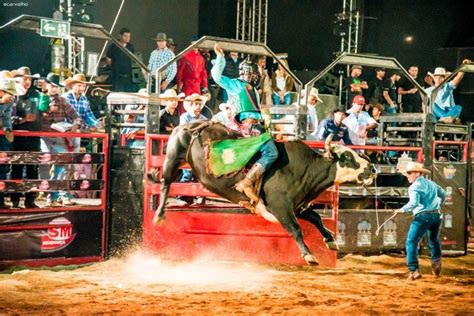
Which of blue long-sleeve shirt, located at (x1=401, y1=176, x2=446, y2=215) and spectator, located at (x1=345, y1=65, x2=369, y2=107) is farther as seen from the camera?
spectator, located at (x1=345, y1=65, x2=369, y2=107)

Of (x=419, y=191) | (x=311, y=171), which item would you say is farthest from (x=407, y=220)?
(x=311, y=171)

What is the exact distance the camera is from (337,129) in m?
12.0

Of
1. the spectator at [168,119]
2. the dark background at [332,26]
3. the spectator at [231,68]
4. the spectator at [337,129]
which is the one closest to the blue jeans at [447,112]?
the spectator at [337,129]

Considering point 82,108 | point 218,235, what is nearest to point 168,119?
point 82,108

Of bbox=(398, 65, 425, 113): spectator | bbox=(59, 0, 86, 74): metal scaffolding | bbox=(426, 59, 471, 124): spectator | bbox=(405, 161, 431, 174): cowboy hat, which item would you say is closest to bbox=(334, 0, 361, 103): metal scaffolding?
bbox=(398, 65, 425, 113): spectator

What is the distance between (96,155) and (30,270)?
5.63ft

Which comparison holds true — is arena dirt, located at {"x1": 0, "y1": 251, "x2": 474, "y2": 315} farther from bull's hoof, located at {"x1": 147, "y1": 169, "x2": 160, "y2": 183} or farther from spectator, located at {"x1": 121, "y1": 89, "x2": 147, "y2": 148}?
spectator, located at {"x1": 121, "y1": 89, "x2": 147, "y2": 148}

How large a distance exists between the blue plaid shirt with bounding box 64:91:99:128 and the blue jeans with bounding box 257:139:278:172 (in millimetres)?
3150

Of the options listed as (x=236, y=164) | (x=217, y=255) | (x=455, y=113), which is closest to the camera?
(x=236, y=164)

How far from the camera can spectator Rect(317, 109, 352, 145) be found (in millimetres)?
11961

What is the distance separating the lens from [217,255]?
33.4 ft

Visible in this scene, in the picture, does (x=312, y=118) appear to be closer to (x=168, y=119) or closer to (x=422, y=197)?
(x=168, y=119)

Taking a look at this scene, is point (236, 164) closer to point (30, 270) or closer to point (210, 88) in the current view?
point (30, 270)

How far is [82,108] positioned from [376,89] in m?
6.80
